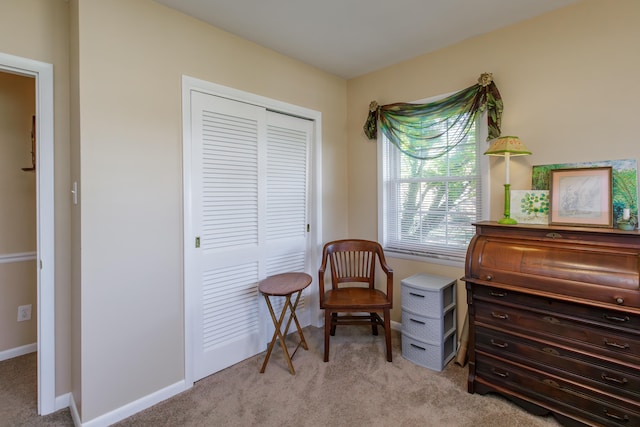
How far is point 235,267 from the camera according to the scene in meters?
2.48

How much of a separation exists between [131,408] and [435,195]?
2.77 m

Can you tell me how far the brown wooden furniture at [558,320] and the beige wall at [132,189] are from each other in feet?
6.78

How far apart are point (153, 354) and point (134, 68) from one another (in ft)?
5.97

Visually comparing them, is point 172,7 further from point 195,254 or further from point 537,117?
point 537,117

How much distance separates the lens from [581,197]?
1976mm

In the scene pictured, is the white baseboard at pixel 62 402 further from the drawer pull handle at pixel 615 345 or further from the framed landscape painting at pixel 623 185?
the framed landscape painting at pixel 623 185

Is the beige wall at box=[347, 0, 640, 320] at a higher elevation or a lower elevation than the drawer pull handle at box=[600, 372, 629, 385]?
higher

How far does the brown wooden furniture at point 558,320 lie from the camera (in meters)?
1.58

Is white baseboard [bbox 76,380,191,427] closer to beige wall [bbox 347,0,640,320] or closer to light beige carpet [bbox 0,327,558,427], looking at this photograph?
light beige carpet [bbox 0,327,558,427]

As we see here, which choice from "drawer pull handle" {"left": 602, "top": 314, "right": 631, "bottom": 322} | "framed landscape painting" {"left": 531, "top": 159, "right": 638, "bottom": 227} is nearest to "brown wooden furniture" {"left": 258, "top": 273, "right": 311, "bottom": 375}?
"drawer pull handle" {"left": 602, "top": 314, "right": 631, "bottom": 322}

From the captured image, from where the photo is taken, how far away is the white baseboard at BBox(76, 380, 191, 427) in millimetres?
1808

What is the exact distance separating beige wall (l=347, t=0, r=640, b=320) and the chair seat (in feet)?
1.96

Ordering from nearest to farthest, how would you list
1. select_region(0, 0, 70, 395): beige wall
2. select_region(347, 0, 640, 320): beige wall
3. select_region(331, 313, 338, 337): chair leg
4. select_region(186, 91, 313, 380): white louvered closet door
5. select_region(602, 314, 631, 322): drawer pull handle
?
select_region(602, 314, 631, 322): drawer pull handle, select_region(0, 0, 70, 395): beige wall, select_region(347, 0, 640, 320): beige wall, select_region(186, 91, 313, 380): white louvered closet door, select_region(331, 313, 338, 337): chair leg

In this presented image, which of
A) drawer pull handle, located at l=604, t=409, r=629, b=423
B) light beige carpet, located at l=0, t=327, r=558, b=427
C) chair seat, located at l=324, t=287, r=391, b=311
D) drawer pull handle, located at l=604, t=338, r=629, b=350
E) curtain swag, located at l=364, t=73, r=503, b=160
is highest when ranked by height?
curtain swag, located at l=364, t=73, r=503, b=160
